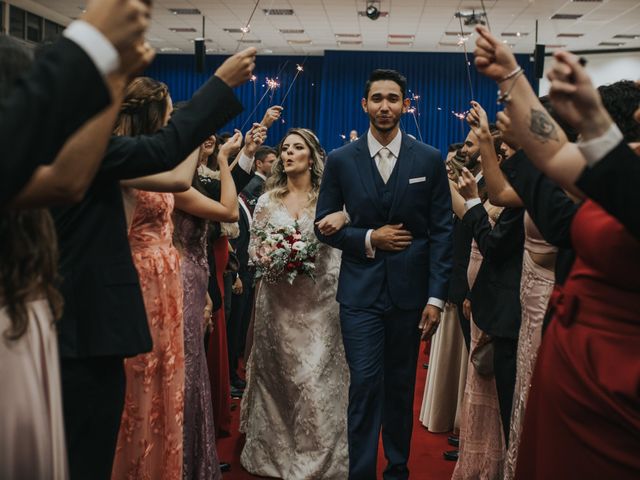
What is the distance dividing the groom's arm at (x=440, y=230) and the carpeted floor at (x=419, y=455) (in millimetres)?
1032

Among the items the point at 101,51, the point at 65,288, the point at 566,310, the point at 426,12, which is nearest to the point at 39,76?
the point at 101,51

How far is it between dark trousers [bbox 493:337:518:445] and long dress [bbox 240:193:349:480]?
878 millimetres

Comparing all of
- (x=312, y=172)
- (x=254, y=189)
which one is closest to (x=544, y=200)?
(x=312, y=172)

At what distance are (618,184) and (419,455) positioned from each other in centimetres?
280

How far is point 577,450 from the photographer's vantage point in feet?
5.14

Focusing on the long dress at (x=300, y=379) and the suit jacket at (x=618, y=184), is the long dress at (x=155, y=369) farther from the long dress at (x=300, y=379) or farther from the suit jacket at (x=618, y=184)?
the suit jacket at (x=618, y=184)

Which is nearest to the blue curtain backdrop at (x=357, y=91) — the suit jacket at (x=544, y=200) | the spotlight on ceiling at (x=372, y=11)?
the spotlight on ceiling at (x=372, y=11)

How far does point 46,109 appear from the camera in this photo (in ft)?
3.19

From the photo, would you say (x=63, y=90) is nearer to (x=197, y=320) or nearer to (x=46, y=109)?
(x=46, y=109)

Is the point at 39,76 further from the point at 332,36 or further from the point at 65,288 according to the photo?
the point at 332,36

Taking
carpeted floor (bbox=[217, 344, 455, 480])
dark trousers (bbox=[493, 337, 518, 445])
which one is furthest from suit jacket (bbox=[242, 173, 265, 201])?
dark trousers (bbox=[493, 337, 518, 445])

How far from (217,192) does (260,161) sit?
3.22 m

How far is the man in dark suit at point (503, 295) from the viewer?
112 inches

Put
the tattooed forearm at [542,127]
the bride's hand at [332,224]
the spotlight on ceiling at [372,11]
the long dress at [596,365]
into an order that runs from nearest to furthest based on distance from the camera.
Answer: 1. the long dress at [596,365]
2. the tattooed forearm at [542,127]
3. the bride's hand at [332,224]
4. the spotlight on ceiling at [372,11]
